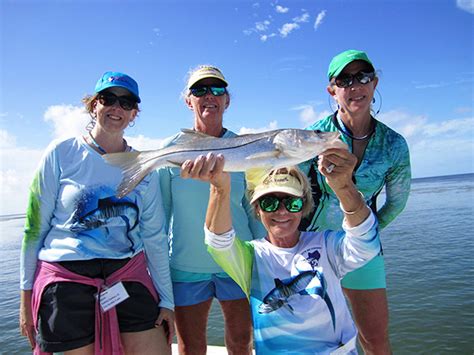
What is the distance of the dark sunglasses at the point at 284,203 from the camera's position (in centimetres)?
293

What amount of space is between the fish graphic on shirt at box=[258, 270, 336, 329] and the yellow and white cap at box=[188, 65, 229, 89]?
2408 millimetres

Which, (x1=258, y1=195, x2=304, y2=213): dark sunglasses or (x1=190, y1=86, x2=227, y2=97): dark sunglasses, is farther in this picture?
(x1=190, y1=86, x2=227, y2=97): dark sunglasses

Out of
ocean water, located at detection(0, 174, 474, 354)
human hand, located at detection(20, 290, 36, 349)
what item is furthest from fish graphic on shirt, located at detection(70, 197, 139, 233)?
ocean water, located at detection(0, 174, 474, 354)

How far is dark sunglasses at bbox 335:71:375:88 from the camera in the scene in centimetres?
375

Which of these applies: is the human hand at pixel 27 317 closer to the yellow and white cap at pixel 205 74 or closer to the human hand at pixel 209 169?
the human hand at pixel 209 169

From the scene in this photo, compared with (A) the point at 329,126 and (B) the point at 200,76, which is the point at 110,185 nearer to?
(B) the point at 200,76

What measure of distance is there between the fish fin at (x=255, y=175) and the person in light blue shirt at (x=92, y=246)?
118 centimetres

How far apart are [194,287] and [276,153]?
1.85 metres

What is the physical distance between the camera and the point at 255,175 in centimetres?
320

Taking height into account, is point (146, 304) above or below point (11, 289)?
above

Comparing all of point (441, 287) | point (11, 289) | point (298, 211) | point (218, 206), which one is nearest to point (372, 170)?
point (298, 211)

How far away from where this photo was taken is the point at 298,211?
2.98 metres

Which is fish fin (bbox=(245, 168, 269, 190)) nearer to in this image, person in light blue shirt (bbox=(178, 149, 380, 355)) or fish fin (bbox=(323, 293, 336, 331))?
person in light blue shirt (bbox=(178, 149, 380, 355))

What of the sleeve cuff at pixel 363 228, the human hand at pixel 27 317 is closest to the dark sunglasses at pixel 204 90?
the sleeve cuff at pixel 363 228
